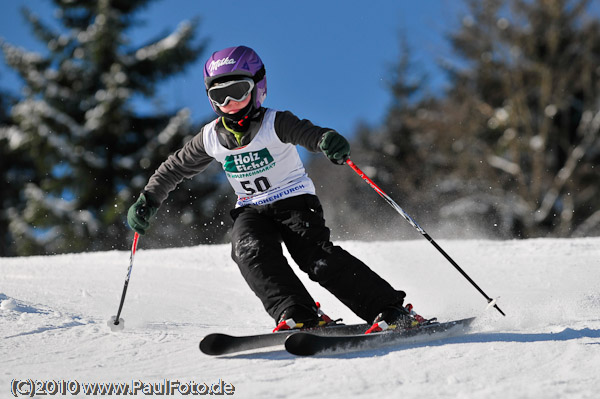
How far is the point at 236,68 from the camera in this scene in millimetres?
3096

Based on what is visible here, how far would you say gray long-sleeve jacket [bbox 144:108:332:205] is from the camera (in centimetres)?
305

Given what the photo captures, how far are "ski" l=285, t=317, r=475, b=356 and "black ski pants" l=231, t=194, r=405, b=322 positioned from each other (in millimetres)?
242

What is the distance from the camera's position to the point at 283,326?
9.03ft

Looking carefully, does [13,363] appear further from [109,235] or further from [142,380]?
[109,235]

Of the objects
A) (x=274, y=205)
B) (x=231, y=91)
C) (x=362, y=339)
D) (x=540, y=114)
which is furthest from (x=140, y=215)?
(x=540, y=114)

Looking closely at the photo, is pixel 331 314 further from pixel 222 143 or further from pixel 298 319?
pixel 222 143

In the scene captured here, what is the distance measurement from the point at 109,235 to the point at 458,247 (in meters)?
13.3

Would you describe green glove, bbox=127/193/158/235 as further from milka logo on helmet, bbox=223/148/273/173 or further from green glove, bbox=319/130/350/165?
green glove, bbox=319/130/350/165

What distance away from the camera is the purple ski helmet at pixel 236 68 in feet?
10.2

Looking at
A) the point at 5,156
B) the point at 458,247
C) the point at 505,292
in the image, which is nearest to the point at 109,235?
the point at 5,156

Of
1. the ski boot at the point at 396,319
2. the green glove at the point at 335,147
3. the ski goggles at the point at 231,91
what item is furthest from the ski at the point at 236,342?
the ski goggles at the point at 231,91

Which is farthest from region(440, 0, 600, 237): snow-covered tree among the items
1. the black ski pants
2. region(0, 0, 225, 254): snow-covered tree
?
the black ski pants

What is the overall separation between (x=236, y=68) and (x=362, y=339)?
152 centimetres

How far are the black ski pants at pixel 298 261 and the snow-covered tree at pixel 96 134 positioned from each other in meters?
13.7
